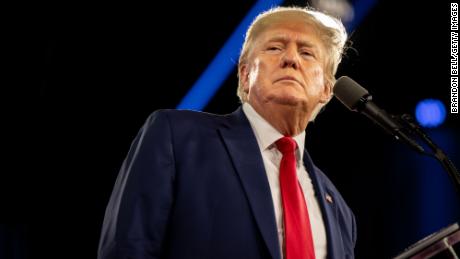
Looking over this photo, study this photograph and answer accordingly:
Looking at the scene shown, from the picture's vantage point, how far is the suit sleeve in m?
1.30

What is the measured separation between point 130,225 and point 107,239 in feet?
0.27

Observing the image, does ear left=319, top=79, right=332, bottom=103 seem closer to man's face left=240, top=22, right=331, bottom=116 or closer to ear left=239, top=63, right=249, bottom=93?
man's face left=240, top=22, right=331, bottom=116

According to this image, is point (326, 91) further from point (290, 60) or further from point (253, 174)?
point (253, 174)

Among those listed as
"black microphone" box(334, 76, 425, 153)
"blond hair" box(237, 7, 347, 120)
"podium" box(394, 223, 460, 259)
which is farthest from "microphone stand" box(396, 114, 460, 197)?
"blond hair" box(237, 7, 347, 120)

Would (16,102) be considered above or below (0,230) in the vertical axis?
above

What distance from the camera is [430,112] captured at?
3.20 m

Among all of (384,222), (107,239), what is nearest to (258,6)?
(384,222)

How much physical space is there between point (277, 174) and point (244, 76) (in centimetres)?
47

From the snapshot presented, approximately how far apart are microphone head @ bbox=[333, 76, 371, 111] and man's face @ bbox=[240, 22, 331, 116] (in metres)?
0.25

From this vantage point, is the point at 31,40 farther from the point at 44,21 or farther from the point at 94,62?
the point at 94,62

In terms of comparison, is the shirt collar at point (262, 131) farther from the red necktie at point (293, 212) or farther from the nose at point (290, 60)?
the nose at point (290, 60)

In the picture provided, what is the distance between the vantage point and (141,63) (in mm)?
3379

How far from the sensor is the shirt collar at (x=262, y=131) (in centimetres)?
165

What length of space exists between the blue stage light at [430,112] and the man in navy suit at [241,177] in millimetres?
1541
